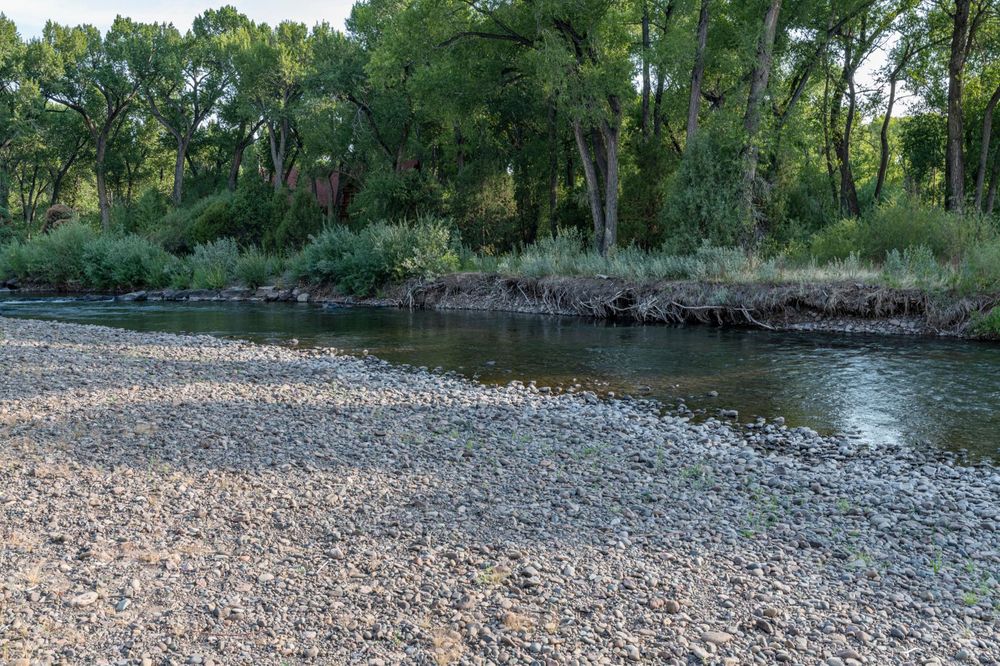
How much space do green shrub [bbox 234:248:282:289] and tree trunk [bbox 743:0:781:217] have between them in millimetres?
19199

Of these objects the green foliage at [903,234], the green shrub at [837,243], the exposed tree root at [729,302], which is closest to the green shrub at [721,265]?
the exposed tree root at [729,302]

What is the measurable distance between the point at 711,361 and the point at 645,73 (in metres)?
16.5

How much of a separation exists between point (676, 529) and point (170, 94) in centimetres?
5316

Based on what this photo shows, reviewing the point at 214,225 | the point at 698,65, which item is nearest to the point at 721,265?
the point at 698,65

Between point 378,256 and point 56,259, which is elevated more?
point 56,259

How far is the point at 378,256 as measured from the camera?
26656 mm

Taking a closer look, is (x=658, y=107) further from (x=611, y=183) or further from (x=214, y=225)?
(x=214, y=225)

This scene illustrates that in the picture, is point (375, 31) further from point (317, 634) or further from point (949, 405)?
point (317, 634)

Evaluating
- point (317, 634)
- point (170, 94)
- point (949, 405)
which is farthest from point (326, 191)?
point (317, 634)

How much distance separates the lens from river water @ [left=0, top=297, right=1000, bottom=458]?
9500 mm

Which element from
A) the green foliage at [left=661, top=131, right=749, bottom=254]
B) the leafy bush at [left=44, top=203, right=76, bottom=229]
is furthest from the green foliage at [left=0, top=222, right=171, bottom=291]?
the green foliage at [left=661, top=131, right=749, bottom=254]

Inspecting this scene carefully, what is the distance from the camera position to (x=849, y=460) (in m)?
7.50

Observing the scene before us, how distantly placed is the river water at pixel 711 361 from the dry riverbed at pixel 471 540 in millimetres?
1595

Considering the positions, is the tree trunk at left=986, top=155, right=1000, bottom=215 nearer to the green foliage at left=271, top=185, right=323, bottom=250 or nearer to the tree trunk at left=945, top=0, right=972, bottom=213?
the tree trunk at left=945, top=0, right=972, bottom=213
